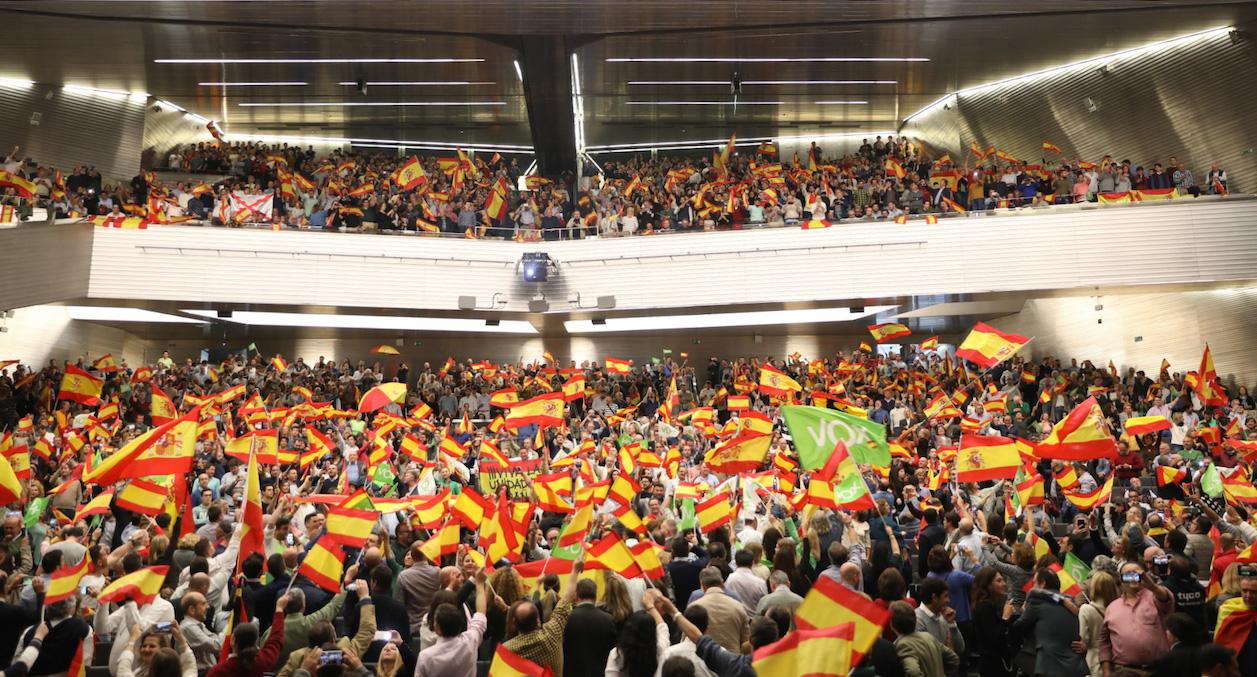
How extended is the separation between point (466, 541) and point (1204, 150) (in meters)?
21.7

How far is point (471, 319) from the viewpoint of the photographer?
28562 millimetres

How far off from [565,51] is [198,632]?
1991 centimetres

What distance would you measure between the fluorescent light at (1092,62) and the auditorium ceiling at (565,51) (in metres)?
0.34

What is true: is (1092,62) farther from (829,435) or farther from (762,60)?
(829,435)

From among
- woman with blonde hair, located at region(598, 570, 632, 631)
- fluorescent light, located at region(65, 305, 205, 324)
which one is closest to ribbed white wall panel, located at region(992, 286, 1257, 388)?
woman with blonde hair, located at region(598, 570, 632, 631)

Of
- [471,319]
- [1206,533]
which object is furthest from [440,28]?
[1206,533]

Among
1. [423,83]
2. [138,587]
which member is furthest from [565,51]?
[138,587]

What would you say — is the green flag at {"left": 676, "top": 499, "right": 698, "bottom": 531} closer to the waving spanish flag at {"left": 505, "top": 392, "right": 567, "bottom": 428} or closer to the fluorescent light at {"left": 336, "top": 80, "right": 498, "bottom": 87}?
→ the waving spanish flag at {"left": 505, "top": 392, "right": 567, "bottom": 428}

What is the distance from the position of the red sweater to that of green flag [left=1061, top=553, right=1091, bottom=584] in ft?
22.4

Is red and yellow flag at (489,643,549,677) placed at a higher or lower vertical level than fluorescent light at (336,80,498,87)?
lower

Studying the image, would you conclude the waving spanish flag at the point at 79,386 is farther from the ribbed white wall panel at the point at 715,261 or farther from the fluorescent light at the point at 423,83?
the fluorescent light at the point at 423,83

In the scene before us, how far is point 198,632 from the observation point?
7602 millimetres

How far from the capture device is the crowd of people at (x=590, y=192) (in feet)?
81.8

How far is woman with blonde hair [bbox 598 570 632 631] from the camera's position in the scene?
705 centimetres
